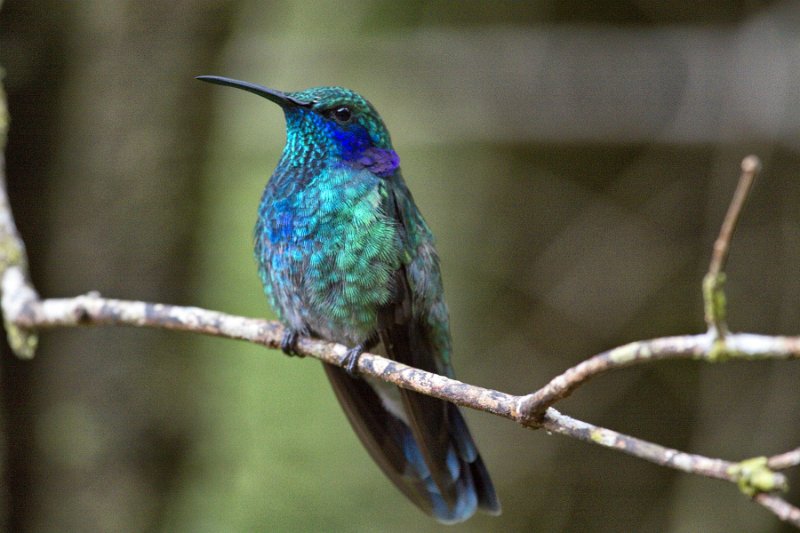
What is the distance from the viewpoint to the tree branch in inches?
49.9

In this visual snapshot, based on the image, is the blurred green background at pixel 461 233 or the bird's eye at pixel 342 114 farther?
the blurred green background at pixel 461 233

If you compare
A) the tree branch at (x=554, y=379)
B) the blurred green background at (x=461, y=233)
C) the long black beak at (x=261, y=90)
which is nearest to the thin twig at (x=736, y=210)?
the tree branch at (x=554, y=379)

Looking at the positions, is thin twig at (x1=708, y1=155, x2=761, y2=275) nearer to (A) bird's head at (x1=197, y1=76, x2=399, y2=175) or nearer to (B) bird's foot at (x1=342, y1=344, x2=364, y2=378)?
(B) bird's foot at (x1=342, y1=344, x2=364, y2=378)

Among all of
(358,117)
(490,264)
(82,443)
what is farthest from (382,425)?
(490,264)

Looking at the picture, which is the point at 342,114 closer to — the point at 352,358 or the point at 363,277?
the point at 363,277

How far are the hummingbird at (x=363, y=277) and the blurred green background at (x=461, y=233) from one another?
1.42 m

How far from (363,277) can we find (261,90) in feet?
2.47

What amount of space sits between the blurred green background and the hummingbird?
1422 mm

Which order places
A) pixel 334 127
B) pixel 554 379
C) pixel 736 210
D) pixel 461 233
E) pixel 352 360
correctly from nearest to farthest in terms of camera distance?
1. pixel 736 210
2. pixel 554 379
3. pixel 352 360
4. pixel 334 127
5. pixel 461 233

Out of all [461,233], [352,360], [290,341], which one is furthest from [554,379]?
[461,233]

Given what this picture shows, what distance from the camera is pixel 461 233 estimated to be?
5.71 meters

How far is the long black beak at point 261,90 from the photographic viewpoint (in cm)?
285

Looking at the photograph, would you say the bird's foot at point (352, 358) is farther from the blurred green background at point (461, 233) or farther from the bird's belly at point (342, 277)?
the blurred green background at point (461, 233)

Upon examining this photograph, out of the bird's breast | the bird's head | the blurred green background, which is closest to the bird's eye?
the bird's head
